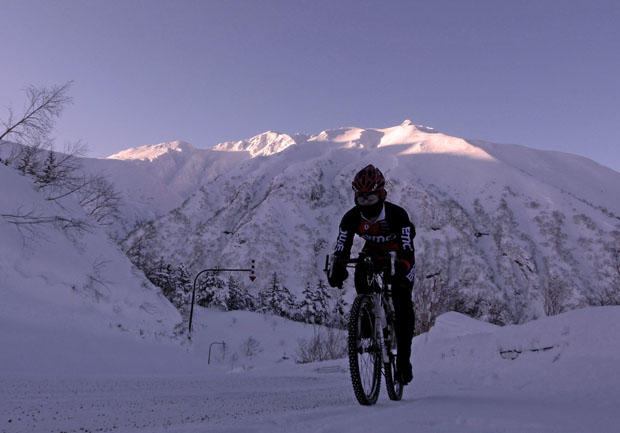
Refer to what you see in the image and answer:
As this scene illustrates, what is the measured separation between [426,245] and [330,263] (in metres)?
102

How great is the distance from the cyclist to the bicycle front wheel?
0.78 feet

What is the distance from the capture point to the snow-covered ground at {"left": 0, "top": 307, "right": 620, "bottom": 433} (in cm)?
241

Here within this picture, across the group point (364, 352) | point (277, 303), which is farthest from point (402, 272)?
point (277, 303)

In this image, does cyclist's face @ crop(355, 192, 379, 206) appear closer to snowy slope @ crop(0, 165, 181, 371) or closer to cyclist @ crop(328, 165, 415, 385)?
cyclist @ crop(328, 165, 415, 385)

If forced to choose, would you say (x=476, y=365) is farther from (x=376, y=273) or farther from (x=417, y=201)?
(x=417, y=201)

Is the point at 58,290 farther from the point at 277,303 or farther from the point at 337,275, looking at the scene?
the point at 277,303

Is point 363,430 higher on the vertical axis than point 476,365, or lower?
higher

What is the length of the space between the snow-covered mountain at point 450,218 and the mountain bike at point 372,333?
46593 millimetres

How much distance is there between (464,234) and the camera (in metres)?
101

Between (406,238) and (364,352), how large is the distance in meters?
1.09

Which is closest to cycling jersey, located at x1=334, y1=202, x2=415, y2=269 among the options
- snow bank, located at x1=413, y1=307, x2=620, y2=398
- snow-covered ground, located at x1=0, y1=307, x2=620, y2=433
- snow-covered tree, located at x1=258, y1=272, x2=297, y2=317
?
snow-covered ground, located at x1=0, y1=307, x2=620, y2=433

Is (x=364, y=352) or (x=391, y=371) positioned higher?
(x=364, y=352)

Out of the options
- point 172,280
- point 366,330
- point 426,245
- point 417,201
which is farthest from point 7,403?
point 417,201

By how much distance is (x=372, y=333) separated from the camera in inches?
149
